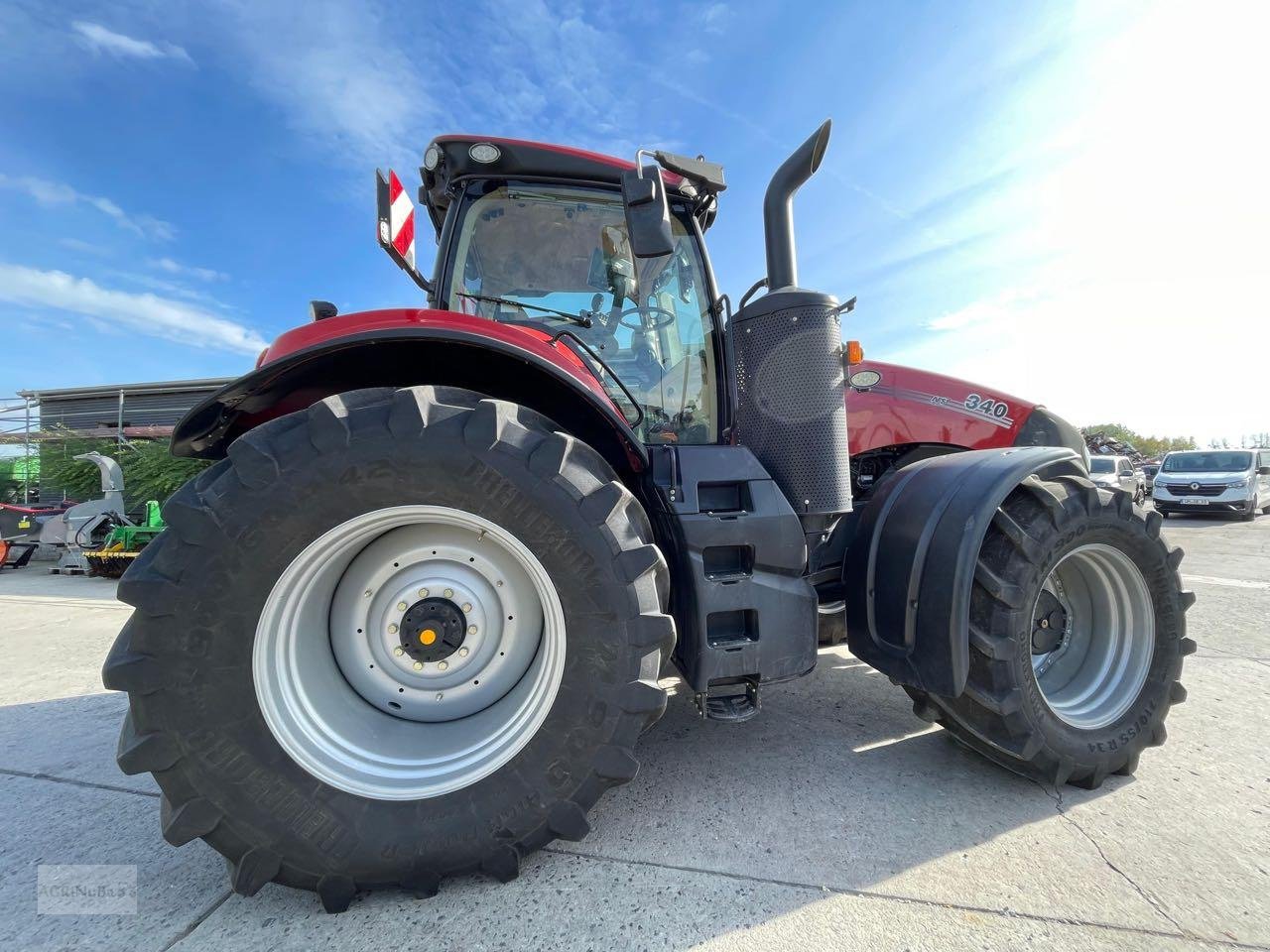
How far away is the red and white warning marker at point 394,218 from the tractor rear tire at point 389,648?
103cm

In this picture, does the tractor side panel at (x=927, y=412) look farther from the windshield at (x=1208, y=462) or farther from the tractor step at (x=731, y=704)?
the windshield at (x=1208, y=462)

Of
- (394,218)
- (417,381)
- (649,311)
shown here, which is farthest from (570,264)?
(417,381)

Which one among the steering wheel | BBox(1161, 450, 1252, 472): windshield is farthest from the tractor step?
BBox(1161, 450, 1252, 472): windshield

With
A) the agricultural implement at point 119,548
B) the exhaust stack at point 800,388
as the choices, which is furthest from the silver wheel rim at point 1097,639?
the agricultural implement at point 119,548

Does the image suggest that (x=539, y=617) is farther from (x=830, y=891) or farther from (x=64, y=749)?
(x=64, y=749)

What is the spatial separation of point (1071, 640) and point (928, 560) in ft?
3.02

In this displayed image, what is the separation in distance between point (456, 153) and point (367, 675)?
1935 millimetres

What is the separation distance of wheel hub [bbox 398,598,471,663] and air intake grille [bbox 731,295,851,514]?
4.02ft

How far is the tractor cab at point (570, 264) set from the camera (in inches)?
86.2

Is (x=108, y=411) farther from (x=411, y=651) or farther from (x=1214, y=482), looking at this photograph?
(x=1214, y=482)

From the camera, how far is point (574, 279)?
7.43 feet

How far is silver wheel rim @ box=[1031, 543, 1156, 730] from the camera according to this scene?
6.48ft

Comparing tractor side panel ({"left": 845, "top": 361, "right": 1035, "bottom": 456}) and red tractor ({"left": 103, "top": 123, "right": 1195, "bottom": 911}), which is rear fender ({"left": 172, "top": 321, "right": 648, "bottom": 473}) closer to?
red tractor ({"left": 103, "top": 123, "right": 1195, "bottom": 911})

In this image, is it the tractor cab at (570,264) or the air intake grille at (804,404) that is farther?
the tractor cab at (570,264)
